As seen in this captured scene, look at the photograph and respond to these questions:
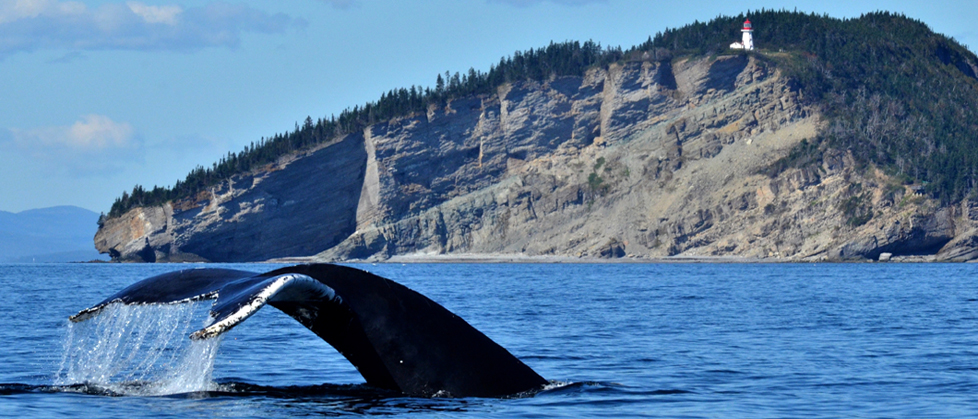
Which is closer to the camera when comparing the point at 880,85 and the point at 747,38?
the point at 880,85

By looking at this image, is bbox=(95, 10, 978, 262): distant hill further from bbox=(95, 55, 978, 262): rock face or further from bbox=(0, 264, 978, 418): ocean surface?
bbox=(0, 264, 978, 418): ocean surface

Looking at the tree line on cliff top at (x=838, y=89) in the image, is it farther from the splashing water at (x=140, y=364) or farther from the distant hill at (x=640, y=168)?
the splashing water at (x=140, y=364)

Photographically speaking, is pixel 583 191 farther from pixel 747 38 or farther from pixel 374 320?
pixel 374 320

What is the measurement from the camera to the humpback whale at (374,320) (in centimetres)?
733

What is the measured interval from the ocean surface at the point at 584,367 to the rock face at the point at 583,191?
85704 mm

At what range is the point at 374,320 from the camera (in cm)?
809

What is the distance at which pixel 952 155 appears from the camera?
119188 mm

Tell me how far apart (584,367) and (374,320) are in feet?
27.5

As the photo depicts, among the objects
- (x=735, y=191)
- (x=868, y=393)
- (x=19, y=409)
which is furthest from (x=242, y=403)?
(x=735, y=191)

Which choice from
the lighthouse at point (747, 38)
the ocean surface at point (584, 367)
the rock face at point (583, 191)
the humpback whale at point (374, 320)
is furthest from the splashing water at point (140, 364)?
the lighthouse at point (747, 38)

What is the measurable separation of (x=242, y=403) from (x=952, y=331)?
707 inches

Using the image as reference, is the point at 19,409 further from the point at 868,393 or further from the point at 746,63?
the point at 746,63

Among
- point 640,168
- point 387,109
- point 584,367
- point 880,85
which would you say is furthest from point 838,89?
point 584,367

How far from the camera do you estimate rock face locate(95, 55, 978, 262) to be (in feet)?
372
